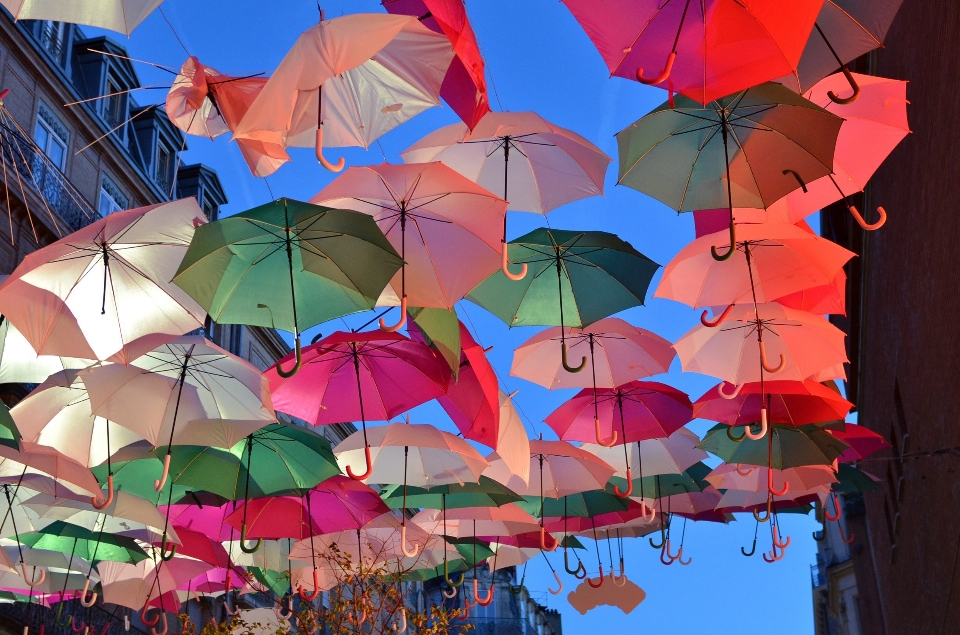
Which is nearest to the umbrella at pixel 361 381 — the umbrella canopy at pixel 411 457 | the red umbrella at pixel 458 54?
the umbrella canopy at pixel 411 457

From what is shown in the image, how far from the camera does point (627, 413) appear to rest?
42.3 ft

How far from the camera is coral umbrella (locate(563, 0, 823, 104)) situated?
21.4 feet

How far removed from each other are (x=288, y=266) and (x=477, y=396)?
296 centimetres

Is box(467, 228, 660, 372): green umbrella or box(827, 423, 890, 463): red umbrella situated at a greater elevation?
box(467, 228, 660, 372): green umbrella

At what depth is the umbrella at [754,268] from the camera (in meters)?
9.18

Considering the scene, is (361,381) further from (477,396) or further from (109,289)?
(109,289)

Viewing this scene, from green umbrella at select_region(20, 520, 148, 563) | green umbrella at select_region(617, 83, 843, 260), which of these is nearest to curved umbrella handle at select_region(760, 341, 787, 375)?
green umbrella at select_region(617, 83, 843, 260)

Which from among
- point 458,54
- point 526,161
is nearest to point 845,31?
point 458,54

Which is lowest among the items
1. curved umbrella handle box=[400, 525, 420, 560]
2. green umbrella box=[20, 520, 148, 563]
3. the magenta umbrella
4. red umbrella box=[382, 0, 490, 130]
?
curved umbrella handle box=[400, 525, 420, 560]

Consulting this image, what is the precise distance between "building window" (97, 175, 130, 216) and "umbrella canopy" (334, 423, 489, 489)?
38.6 feet

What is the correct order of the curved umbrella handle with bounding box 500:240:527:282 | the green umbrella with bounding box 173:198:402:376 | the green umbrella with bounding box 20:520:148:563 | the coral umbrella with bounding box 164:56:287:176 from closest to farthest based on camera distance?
the green umbrella with bounding box 173:198:402:376
the curved umbrella handle with bounding box 500:240:527:282
the coral umbrella with bounding box 164:56:287:176
the green umbrella with bounding box 20:520:148:563

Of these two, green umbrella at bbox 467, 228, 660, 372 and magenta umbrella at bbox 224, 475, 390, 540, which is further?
magenta umbrella at bbox 224, 475, 390, 540

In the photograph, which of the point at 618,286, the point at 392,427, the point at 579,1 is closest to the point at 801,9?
the point at 579,1

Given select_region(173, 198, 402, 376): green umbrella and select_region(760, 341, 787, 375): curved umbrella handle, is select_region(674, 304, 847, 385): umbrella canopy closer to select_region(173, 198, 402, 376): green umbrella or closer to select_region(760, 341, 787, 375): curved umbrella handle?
select_region(760, 341, 787, 375): curved umbrella handle
